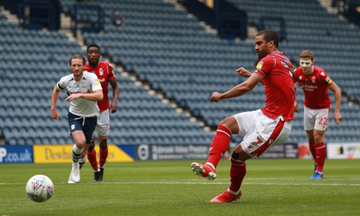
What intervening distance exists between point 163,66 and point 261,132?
64.9ft

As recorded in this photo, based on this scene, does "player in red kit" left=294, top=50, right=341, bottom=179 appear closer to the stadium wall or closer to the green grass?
the green grass

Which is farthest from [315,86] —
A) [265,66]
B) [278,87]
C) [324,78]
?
[265,66]

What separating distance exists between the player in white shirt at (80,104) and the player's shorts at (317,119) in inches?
167

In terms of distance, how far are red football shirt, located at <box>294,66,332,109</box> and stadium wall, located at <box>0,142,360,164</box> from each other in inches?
396

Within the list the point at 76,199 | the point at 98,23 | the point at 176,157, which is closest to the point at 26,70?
the point at 98,23

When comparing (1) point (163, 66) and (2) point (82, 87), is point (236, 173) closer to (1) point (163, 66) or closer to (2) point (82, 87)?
(2) point (82, 87)

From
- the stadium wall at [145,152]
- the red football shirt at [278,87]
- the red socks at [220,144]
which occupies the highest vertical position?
the red football shirt at [278,87]

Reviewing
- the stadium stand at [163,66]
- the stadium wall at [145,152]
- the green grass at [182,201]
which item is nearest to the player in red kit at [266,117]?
the green grass at [182,201]

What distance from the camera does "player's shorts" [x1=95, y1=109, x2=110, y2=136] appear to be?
411 inches

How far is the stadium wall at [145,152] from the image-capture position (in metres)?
19.1

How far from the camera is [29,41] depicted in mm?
23406

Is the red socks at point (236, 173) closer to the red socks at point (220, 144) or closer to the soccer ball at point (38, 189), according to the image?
the red socks at point (220, 144)

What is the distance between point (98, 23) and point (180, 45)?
4.24m

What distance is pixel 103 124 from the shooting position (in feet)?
34.4
